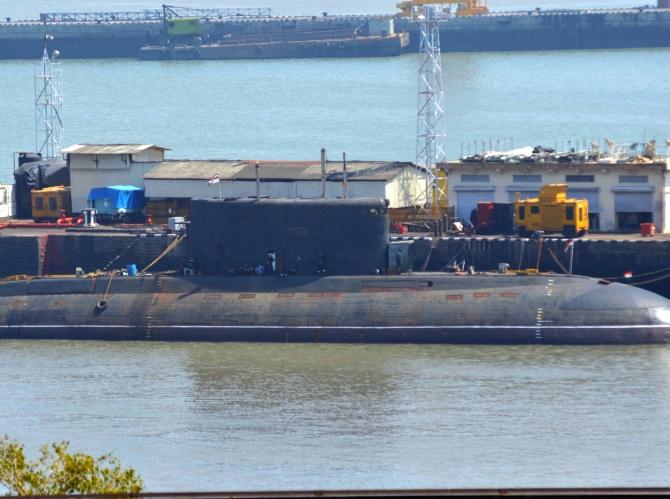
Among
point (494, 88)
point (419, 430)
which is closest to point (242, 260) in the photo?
point (419, 430)

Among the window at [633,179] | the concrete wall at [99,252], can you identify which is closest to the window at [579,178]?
the window at [633,179]

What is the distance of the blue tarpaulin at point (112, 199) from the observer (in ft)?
181

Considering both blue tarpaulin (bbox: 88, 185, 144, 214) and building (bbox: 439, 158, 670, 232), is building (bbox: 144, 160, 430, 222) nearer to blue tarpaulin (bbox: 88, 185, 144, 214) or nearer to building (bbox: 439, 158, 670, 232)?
blue tarpaulin (bbox: 88, 185, 144, 214)

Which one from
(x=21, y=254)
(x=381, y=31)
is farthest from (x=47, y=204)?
(x=381, y=31)

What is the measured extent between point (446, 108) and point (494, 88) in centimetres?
1325

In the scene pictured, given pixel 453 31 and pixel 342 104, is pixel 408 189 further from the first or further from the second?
pixel 453 31

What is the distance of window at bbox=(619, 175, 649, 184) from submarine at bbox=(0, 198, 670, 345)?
6.28 m

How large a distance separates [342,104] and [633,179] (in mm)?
49035

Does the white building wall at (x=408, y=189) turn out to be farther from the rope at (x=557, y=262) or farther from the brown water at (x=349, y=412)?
the brown water at (x=349, y=412)

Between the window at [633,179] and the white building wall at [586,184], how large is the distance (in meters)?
0.07

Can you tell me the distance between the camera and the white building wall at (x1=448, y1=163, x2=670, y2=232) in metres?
50.0

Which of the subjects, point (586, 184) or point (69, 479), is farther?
point (586, 184)

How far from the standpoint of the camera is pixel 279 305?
46.0 m

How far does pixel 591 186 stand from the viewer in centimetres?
5084
